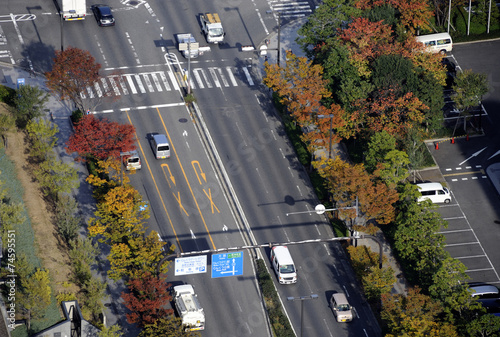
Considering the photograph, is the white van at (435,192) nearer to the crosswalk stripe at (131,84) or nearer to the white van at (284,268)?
the white van at (284,268)

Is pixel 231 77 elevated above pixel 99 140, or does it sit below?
below

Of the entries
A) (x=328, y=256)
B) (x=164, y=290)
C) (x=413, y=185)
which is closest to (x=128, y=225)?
(x=164, y=290)

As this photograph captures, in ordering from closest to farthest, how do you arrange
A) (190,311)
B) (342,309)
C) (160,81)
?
(190,311), (342,309), (160,81)

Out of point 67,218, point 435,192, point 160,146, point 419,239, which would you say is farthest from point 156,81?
point 419,239

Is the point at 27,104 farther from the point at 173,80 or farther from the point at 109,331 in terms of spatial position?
the point at 109,331

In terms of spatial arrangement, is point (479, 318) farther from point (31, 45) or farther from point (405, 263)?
point (31, 45)

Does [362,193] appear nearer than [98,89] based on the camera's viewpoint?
Yes

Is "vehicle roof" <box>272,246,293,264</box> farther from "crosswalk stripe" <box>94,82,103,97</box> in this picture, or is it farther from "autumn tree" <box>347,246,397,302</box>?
"crosswalk stripe" <box>94,82,103,97</box>
